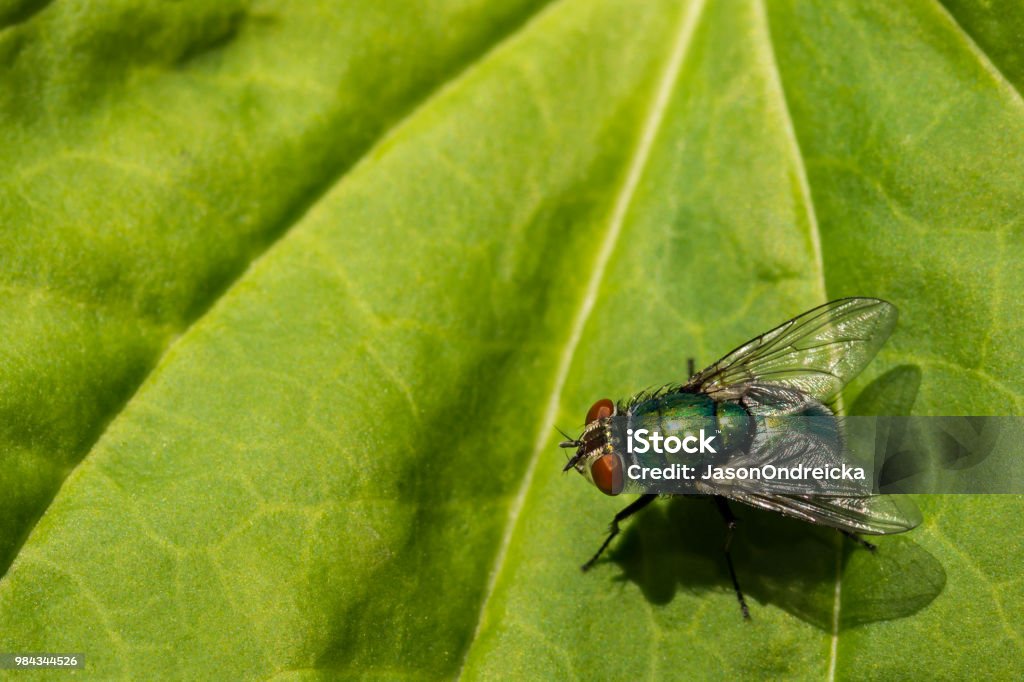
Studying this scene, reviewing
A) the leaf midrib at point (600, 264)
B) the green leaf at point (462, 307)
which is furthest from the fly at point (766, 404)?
the leaf midrib at point (600, 264)

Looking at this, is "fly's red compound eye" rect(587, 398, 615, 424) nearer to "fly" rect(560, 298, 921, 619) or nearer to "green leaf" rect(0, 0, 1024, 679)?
"fly" rect(560, 298, 921, 619)

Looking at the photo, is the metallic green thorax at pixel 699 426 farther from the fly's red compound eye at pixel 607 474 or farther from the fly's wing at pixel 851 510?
the fly's wing at pixel 851 510

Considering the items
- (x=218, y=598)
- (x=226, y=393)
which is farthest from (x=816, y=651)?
(x=226, y=393)

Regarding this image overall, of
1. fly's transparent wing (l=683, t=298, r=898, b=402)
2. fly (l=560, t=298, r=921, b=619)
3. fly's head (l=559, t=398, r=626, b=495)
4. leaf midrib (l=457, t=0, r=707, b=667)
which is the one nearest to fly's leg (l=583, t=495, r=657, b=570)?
fly (l=560, t=298, r=921, b=619)

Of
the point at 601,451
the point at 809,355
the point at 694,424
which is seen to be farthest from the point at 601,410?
the point at 809,355

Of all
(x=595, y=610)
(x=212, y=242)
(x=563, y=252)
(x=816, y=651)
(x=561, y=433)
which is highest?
(x=212, y=242)

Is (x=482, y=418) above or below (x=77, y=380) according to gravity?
below

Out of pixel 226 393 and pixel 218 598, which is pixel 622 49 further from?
pixel 218 598
